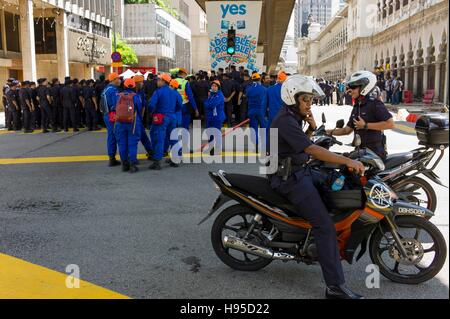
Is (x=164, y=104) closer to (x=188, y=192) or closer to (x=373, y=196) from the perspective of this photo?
(x=188, y=192)

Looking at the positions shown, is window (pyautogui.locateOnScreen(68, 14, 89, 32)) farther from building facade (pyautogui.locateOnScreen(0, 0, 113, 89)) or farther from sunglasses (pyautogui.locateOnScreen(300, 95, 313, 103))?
sunglasses (pyautogui.locateOnScreen(300, 95, 313, 103))

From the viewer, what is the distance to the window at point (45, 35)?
37.1 metres

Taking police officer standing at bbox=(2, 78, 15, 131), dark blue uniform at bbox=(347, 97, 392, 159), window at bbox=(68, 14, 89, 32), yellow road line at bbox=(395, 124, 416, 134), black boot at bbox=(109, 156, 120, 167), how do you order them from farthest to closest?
window at bbox=(68, 14, 89, 32), police officer standing at bbox=(2, 78, 15, 131), yellow road line at bbox=(395, 124, 416, 134), black boot at bbox=(109, 156, 120, 167), dark blue uniform at bbox=(347, 97, 392, 159)

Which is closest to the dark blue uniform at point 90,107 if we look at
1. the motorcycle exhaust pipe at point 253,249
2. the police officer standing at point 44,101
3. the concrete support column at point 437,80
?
the police officer standing at point 44,101

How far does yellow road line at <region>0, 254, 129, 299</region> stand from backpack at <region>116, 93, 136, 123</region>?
15.5 feet

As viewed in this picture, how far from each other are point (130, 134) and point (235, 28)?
45.6 ft

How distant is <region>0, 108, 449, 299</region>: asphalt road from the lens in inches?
172

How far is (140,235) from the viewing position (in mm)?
5891

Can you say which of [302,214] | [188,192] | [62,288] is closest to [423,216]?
[302,214]

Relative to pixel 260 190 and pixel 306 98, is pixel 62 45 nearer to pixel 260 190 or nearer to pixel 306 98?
pixel 260 190

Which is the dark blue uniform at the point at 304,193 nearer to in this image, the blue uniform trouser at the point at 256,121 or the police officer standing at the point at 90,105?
the blue uniform trouser at the point at 256,121

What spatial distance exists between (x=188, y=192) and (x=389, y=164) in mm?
3554

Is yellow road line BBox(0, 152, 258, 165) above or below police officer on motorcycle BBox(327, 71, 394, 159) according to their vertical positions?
below

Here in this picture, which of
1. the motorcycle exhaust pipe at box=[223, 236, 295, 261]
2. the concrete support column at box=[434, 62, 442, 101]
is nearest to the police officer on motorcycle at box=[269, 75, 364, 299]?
the motorcycle exhaust pipe at box=[223, 236, 295, 261]
